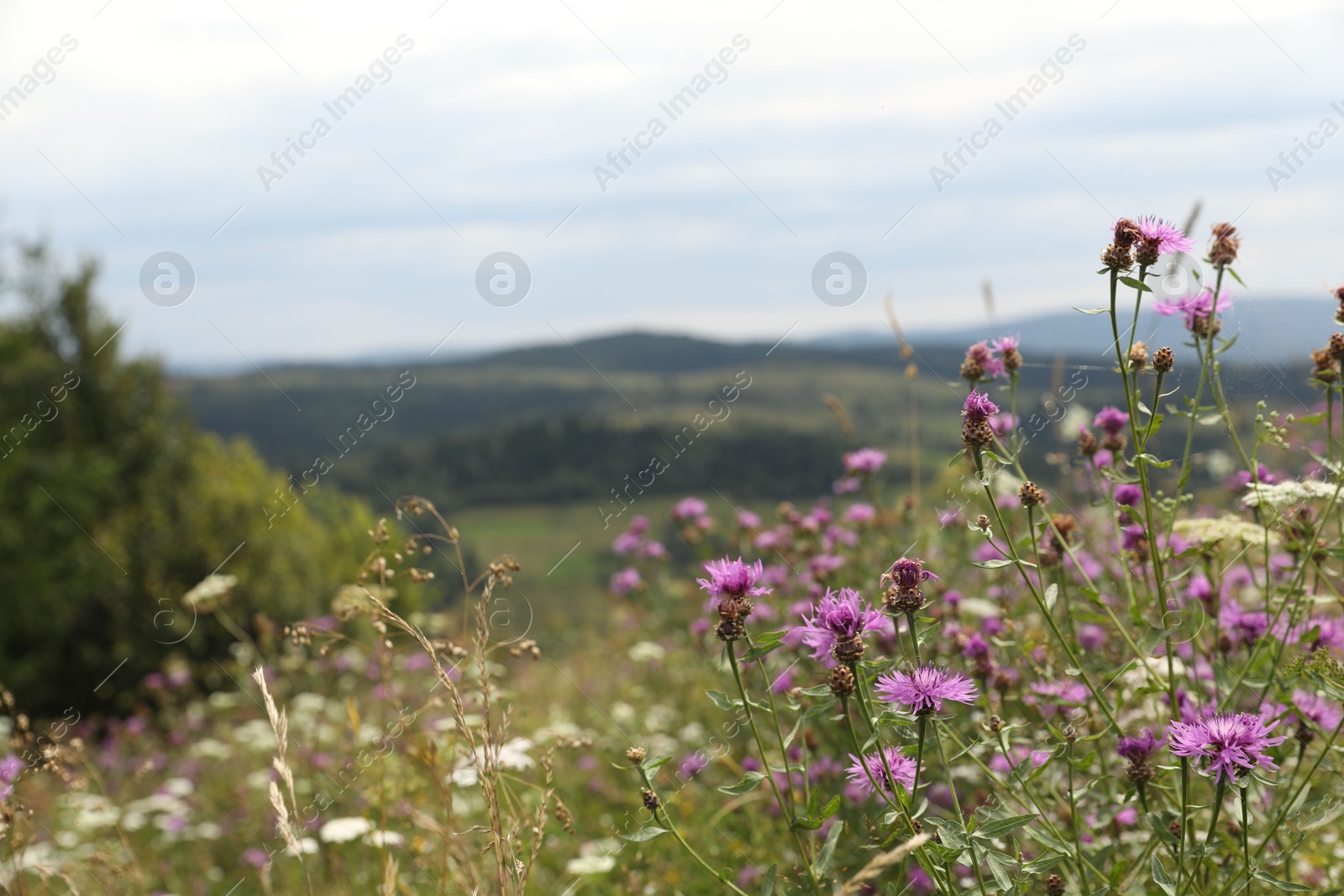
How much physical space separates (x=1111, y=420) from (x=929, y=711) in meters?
1.34

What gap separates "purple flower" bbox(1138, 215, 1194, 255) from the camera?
170cm

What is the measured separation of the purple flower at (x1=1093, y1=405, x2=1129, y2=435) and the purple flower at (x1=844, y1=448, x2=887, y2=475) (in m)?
1.21

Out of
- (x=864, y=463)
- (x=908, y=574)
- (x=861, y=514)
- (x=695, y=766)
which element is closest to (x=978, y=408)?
(x=908, y=574)

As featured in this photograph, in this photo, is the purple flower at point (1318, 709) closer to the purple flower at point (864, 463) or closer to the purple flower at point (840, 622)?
the purple flower at point (840, 622)

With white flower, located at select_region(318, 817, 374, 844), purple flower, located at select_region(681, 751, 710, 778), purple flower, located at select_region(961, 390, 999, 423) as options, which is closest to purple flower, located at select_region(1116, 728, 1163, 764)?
purple flower, located at select_region(961, 390, 999, 423)

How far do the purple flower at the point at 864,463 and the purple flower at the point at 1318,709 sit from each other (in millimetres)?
1712

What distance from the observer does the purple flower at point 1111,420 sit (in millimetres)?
2381

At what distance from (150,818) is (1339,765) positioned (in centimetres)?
685

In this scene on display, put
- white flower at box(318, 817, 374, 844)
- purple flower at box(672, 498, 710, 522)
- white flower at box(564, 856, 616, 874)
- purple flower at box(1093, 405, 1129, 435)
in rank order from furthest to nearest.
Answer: purple flower at box(672, 498, 710, 522) → white flower at box(318, 817, 374, 844) → white flower at box(564, 856, 616, 874) → purple flower at box(1093, 405, 1129, 435)

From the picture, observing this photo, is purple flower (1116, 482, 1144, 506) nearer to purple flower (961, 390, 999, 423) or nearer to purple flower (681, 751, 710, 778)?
purple flower (961, 390, 999, 423)

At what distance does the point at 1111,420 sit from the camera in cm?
242

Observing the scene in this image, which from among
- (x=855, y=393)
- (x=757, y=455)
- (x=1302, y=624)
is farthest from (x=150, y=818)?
(x=855, y=393)

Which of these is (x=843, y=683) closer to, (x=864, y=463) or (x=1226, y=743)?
(x=1226, y=743)

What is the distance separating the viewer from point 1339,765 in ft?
6.14
